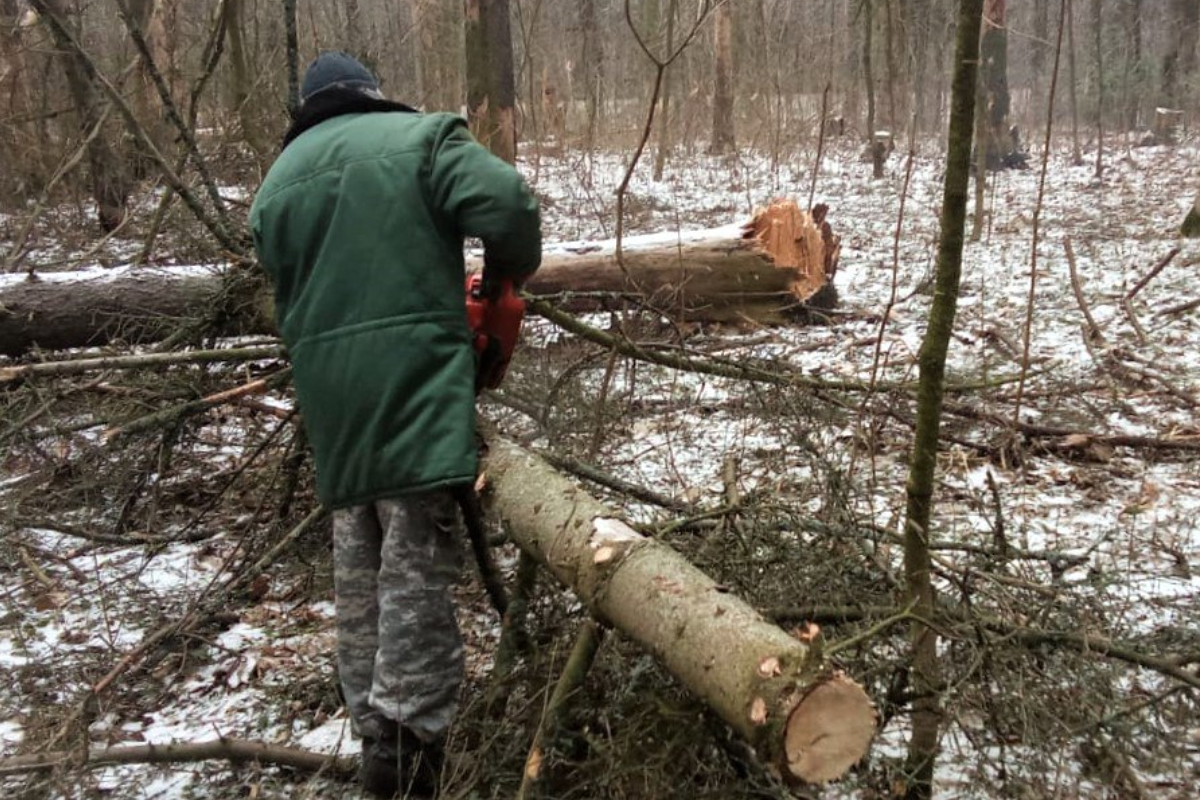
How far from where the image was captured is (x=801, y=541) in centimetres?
239

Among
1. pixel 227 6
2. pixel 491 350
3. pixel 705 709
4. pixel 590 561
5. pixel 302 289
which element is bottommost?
pixel 705 709

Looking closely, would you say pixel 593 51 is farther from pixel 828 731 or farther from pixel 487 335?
pixel 828 731

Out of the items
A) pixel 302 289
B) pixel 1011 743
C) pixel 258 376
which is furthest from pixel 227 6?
pixel 1011 743

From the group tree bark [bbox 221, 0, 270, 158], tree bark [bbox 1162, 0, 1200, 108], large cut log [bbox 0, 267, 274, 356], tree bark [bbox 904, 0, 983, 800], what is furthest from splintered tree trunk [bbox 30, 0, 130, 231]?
tree bark [bbox 1162, 0, 1200, 108]

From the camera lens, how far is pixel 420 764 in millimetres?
2246

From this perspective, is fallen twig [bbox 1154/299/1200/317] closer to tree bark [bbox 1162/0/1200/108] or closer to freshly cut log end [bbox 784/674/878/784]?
freshly cut log end [bbox 784/674/878/784]

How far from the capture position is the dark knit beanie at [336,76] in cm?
240

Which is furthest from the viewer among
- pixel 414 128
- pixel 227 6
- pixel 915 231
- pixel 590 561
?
pixel 915 231

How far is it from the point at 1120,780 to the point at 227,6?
15.5 feet

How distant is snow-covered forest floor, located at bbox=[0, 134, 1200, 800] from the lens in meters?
2.01

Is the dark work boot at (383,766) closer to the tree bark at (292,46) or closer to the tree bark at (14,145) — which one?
the tree bark at (292,46)

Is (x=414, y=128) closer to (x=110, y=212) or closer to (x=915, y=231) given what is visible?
(x=110, y=212)

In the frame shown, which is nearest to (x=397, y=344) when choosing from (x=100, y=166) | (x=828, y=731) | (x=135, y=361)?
(x=828, y=731)

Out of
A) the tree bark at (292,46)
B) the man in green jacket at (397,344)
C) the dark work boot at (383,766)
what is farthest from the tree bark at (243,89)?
the dark work boot at (383,766)
